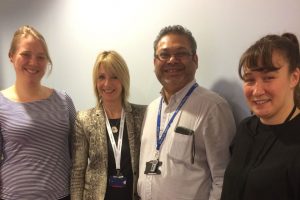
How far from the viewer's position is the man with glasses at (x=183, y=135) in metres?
1.64

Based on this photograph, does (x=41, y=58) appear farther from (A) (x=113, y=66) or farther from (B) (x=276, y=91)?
(B) (x=276, y=91)

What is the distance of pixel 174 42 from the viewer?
1.83m

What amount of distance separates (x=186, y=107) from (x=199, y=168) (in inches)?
13.0

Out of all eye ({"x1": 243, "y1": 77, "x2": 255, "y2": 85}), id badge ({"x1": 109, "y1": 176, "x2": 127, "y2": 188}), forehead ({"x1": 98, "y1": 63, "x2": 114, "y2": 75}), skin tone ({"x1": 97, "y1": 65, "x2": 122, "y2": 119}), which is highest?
forehead ({"x1": 98, "y1": 63, "x2": 114, "y2": 75})

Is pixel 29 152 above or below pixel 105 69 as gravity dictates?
below

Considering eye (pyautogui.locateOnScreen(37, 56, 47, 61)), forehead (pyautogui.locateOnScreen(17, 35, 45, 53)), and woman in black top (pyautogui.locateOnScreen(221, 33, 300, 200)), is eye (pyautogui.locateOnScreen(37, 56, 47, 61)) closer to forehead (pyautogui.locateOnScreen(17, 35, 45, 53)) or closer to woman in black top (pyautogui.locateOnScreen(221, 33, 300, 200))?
forehead (pyautogui.locateOnScreen(17, 35, 45, 53))

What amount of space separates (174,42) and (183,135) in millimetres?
525

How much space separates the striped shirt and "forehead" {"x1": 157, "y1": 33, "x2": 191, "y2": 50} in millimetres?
830

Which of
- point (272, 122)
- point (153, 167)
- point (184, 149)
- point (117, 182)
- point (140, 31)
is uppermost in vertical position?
point (140, 31)

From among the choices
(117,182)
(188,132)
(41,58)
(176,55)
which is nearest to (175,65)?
(176,55)

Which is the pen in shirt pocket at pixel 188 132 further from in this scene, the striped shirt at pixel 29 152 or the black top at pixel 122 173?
the striped shirt at pixel 29 152

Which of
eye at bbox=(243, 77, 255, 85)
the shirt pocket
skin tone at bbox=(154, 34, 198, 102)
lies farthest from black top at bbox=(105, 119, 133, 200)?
eye at bbox=(243, 77, 255, 85)

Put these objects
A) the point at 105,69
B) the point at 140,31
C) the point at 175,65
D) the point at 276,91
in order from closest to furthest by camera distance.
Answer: the point at 276,91 < the point at 175,65 < the point at 105,69 < the point at 140,31

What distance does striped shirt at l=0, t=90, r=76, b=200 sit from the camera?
1958 millimetres
